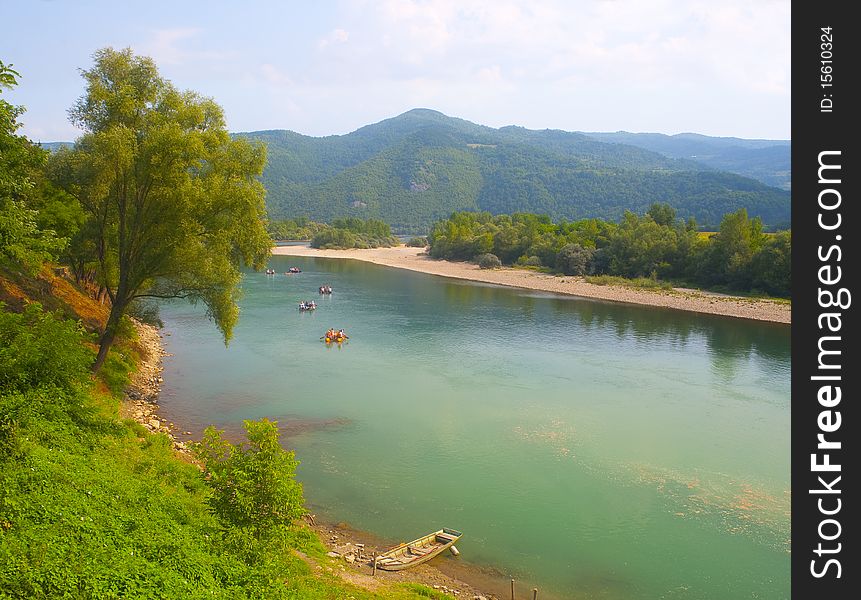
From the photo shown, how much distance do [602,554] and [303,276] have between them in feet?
239

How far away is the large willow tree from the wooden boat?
1070 centimetres

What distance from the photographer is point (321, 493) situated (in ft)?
62.4

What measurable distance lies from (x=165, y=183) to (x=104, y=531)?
1327cm

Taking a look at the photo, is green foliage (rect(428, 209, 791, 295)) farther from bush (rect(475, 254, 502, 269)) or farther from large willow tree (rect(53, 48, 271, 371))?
large willow tree (rect(53, 48, 271, 371))

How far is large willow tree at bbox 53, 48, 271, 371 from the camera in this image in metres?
18.6

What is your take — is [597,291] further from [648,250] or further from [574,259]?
[574,259]

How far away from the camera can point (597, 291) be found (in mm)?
72938

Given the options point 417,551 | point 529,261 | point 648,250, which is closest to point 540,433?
point 417,551

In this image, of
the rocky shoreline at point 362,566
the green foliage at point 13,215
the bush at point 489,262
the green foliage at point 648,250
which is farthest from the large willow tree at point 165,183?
the bush at point 489,262

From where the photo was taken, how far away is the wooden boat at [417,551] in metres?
14.8

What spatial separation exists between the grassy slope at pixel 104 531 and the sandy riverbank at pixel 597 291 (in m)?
36.7

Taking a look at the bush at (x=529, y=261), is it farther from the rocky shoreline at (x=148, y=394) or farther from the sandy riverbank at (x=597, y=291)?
the rocky shoreline at (x=148, y=394)

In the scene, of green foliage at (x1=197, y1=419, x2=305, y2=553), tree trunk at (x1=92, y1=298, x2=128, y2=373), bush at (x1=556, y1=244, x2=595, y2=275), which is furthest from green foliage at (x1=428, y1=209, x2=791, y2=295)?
green foliage at (x1=197, y1=419, x2=305, y2=553)
